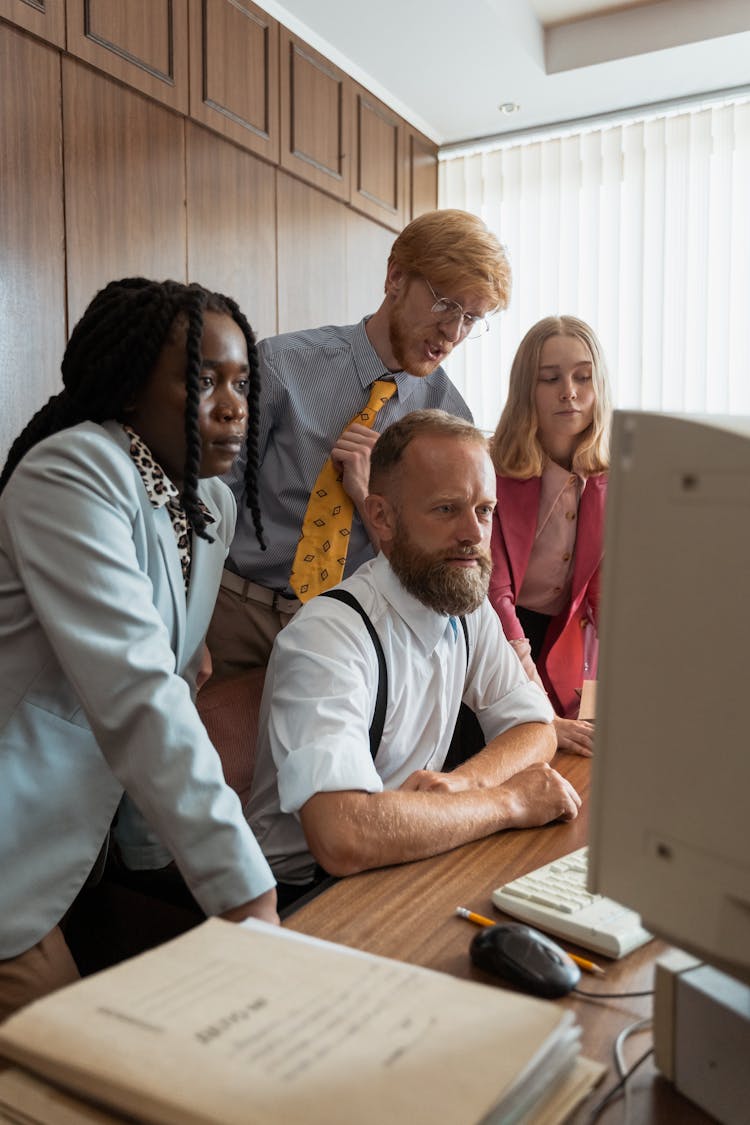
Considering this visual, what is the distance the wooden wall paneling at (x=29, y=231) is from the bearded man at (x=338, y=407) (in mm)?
793

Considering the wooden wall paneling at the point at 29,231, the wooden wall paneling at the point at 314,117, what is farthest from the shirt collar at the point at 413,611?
the wooden wall paneling at the point at 314,117

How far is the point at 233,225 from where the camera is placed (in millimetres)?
3377

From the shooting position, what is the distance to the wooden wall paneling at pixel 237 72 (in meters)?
3.16

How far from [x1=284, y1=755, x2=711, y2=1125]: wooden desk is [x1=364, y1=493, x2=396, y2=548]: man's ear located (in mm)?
626

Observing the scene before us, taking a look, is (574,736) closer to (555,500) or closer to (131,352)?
(555,500)

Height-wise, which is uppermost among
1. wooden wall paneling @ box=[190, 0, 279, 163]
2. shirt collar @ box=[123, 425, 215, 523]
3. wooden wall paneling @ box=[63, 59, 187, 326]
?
wooden wall paneling @ box=[190, 0, 279, 163]

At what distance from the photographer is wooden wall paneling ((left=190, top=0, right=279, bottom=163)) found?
3.16m

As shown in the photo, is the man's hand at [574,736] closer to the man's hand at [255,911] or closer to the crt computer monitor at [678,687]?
the man's hand at [255,911]

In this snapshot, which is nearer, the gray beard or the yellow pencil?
the yellow pencil

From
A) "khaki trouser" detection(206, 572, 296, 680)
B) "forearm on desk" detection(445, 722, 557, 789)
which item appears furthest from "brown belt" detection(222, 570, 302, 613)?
"forearm on desk" detection(445, 722, 557, 789)

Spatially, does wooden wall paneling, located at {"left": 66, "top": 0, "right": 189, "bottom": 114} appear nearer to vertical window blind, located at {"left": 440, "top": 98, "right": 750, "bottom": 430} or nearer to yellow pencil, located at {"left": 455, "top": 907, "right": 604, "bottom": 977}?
vertical window blind, located at {"left": 440, "top": 98, "right": 750, "bottom": 430}

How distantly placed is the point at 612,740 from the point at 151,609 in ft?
2.06

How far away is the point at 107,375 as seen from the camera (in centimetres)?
125

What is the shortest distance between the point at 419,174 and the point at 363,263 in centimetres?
73
